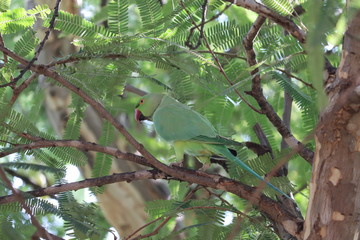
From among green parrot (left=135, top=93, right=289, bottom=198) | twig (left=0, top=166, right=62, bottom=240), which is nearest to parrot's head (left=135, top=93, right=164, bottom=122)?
green parrot (left=135, top=93, right=289, bottom=198)

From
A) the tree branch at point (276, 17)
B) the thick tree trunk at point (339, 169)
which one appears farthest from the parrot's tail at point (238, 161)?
the tree branch at point (276, 17)

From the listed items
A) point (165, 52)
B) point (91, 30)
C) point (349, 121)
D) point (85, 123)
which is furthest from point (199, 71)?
point (85, 123)

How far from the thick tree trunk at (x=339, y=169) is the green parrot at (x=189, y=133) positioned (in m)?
0.51

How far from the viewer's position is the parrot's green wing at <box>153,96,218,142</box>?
8.87 ft

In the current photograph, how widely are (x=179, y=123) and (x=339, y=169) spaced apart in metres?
1.15

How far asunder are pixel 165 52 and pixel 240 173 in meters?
0.66

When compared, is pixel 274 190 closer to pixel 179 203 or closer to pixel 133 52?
pixel 179 203

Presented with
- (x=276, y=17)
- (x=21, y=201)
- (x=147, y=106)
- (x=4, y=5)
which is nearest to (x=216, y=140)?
(x=276, y=17)

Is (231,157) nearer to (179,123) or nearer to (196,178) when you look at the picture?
(196,178)

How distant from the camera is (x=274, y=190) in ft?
7.57

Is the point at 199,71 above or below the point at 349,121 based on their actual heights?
above

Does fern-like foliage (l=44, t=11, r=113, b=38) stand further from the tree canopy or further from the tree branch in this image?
the tree branch

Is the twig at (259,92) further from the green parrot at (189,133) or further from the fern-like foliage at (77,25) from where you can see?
the fern-like foliage at (77,25)

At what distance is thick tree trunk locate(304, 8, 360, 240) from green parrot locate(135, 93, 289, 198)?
0.51 metres
